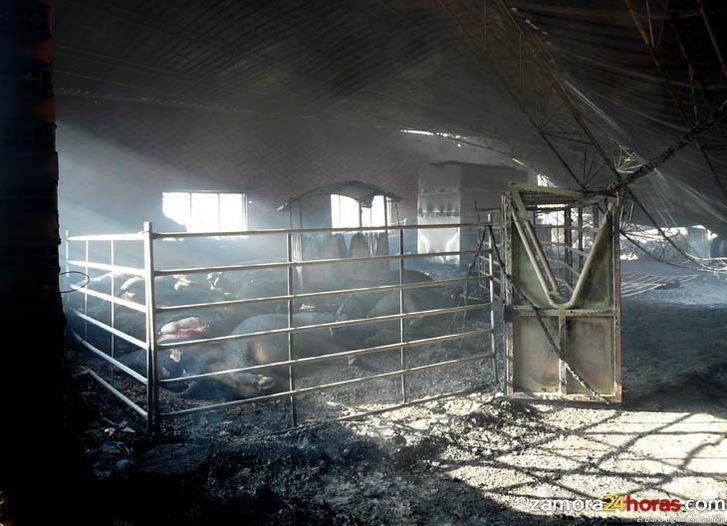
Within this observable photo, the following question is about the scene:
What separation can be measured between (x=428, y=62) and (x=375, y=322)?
565 centimetres

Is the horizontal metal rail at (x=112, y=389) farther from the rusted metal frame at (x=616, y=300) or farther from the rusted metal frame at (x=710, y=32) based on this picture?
the rusted metal frame at (x=710, y=32)

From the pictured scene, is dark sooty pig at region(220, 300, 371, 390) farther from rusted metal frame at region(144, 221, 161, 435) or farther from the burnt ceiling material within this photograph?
the burnt ceiling material

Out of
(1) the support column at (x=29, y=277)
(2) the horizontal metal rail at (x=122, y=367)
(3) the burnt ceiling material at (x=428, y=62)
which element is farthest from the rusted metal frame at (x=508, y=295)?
(1) the support column at (x=29, y=277)

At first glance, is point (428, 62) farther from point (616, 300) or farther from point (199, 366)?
point (199, 366)

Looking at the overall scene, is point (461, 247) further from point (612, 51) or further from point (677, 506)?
point (677, 506)

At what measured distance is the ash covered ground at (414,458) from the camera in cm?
304

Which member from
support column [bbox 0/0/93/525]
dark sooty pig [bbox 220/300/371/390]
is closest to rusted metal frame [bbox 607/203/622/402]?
dark sooty pig [bbox 220/300/371/390]

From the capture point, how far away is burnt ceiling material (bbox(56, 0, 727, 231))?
4566mm

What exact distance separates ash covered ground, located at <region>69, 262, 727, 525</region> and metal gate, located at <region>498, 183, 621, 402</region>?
28 centimetres

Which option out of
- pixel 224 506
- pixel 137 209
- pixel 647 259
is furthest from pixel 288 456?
pixel 647 259

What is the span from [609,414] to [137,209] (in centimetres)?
1453

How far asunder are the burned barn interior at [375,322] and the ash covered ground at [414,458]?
0.02 m

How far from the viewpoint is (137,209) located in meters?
15.5

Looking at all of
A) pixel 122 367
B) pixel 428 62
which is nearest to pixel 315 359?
pixel 122 367
